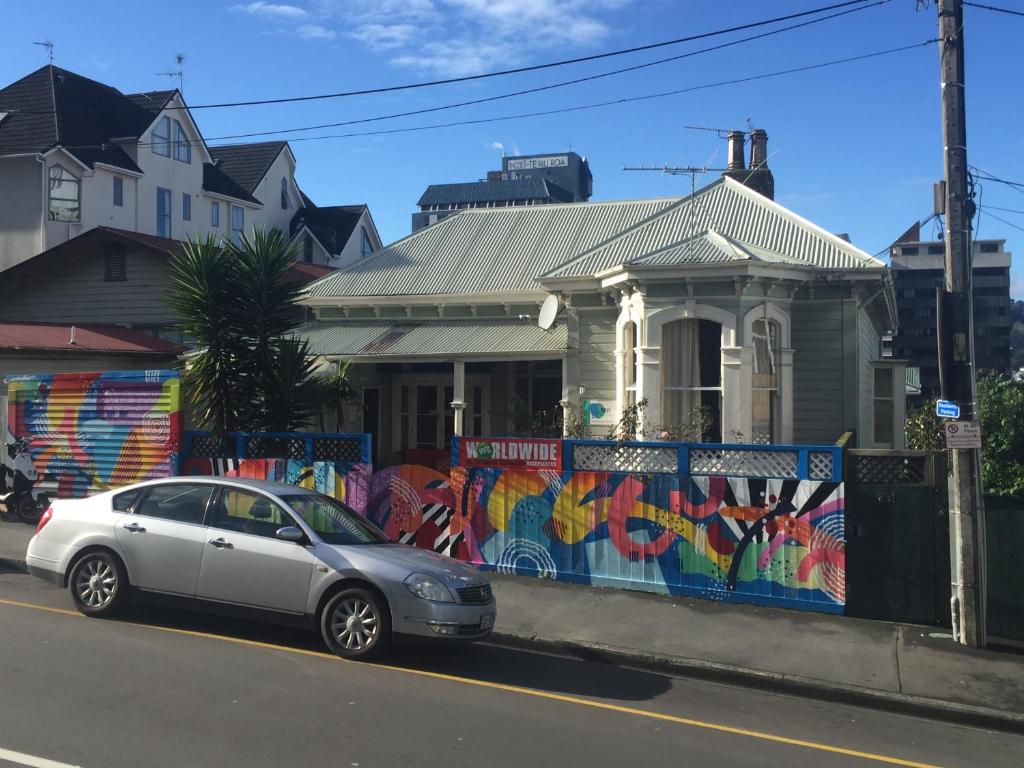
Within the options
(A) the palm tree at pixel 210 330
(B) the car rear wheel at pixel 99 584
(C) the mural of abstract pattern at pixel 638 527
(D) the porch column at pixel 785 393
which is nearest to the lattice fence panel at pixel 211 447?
(A) the palm tree at pixel 210 330

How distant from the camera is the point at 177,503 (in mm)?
9055

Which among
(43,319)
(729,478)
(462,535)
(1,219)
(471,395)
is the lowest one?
(462,535)

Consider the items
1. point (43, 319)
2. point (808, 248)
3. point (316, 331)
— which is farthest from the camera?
point (43, 319)

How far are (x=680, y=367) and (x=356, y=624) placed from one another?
26.5 ft

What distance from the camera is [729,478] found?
10.8 meters

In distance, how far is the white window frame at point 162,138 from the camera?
122 ft

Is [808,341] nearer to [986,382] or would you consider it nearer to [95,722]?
[95,722]

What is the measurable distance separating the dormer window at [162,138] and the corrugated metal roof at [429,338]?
73.9 feet

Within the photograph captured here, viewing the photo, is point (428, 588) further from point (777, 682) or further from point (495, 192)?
point (495, 192)

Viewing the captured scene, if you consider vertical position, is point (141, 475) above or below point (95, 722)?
above

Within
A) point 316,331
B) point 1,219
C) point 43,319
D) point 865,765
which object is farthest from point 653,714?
point 1,219

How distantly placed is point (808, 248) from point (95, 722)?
12.9 m

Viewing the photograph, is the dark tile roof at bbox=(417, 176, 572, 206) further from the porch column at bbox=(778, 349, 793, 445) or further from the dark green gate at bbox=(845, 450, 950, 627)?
the dark green gate at bbox=(845, 450, 950, 627)

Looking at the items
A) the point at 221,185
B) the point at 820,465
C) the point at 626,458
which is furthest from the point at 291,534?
the point at 221,185
